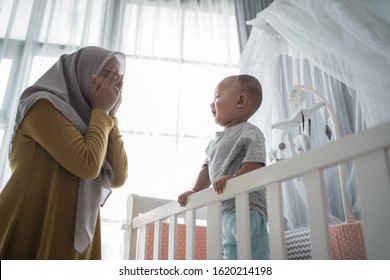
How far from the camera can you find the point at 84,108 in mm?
1100

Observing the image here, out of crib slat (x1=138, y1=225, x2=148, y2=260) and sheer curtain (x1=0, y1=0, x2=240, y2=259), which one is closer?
crib slat (x1=138, y1=225, x2=148, y2=260)

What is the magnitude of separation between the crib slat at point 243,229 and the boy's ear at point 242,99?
47cm

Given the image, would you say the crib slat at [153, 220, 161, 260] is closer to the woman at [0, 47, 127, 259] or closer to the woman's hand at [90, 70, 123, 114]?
the woman at [0, 47, 127, 259]

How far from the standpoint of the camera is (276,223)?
683 mm

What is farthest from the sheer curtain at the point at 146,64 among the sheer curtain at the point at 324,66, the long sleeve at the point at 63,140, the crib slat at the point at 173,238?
the long sleeve at the point at 63,140

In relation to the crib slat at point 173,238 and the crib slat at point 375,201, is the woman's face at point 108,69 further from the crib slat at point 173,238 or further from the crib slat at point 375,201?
the crib slat at point 375,201

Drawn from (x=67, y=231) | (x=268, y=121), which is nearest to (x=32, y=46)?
(x=268, y=121)

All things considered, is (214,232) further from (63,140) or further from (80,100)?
(80,100)

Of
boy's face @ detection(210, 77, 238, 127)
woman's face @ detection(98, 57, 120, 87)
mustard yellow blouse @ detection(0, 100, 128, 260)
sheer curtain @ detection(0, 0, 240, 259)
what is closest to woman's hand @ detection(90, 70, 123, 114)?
woman's face @ detection(98, 57, 120, 87)

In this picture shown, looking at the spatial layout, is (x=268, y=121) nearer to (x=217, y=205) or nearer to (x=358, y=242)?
(x=358, y=242)

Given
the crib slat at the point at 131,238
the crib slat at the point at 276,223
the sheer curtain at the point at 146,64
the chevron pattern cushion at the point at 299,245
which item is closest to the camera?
the crib slat at the point at 276,223

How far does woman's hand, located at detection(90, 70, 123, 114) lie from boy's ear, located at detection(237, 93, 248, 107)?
1.25 feet

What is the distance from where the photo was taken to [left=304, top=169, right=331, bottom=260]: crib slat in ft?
1.92

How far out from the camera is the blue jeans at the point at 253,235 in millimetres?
934
